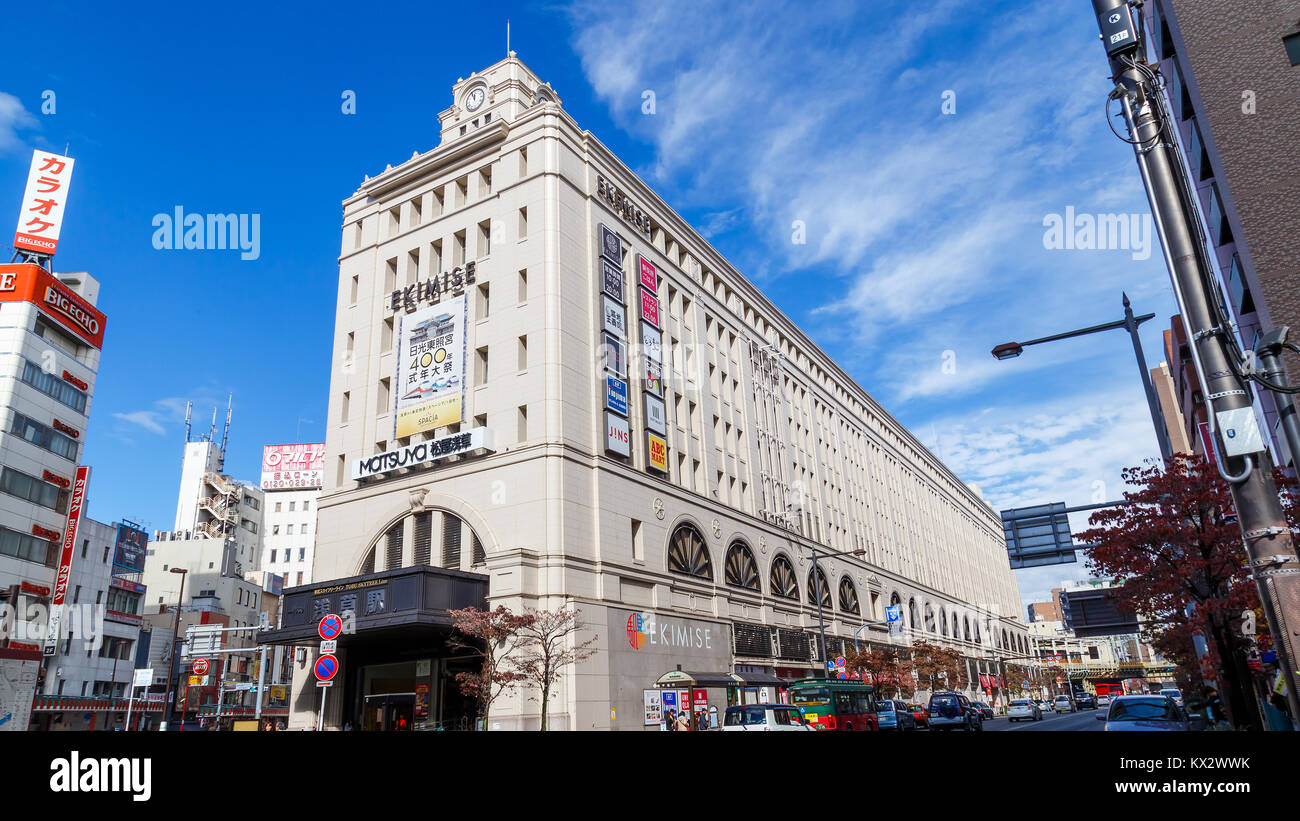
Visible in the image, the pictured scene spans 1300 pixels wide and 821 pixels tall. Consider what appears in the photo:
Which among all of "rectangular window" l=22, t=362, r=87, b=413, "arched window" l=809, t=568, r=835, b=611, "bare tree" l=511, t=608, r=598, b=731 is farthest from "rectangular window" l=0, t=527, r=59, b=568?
"arched window" l=809, t=568, r=835, b=611

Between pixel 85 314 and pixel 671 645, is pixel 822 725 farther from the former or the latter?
pixel 85 314

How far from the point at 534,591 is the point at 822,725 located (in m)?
13.9

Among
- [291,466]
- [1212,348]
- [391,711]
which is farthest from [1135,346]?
[291,466]

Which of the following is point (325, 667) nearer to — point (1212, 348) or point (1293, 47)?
point (1212, 348)

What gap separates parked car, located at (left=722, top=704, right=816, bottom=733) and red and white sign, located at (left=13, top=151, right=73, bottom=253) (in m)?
60.2

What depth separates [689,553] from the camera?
155ft

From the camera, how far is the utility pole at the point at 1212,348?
9.56 meters

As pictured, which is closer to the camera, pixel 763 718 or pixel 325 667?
pixel 325 667

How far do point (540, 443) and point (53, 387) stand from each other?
41.8 meters

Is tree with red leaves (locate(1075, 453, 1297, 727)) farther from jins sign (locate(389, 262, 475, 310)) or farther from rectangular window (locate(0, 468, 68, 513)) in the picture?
rectangular window (locate(0, 468, 68, 513))

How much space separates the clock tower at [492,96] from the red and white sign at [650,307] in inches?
561

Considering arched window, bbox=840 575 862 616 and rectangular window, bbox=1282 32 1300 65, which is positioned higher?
rectangular window, bbox=1282 32 1300 65

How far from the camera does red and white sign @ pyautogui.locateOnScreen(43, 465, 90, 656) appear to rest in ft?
181

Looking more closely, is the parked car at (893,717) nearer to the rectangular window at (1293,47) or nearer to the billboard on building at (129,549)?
the rectangular window at (1293,47)
